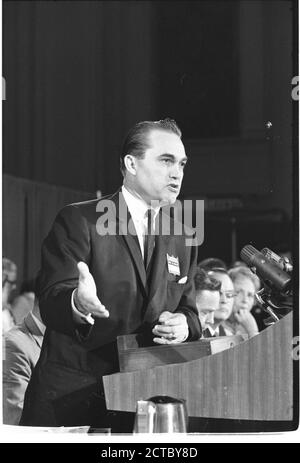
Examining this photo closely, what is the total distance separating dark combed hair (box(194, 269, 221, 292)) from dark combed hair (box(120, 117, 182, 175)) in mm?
266

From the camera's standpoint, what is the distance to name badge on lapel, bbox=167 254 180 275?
176 centimetres

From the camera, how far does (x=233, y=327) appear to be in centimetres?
203

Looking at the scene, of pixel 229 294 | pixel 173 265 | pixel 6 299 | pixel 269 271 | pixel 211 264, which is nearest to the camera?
pixel 269 271

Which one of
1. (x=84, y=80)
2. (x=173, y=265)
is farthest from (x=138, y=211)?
(x=84, y=80)

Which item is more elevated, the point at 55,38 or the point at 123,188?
the point at 55,38

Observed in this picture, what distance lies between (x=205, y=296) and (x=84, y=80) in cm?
53

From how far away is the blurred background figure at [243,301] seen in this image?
5.93 ft

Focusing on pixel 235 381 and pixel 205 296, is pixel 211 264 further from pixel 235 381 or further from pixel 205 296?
pixel 235 381

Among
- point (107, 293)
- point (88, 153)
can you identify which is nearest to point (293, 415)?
point (107, 293)

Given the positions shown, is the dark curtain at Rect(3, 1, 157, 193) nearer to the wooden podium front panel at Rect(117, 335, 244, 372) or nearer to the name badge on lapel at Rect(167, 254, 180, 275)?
the name badge on lapel at Rect(167, 254, 180, 275)

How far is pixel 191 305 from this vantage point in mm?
1769

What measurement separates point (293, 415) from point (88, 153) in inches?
27.2

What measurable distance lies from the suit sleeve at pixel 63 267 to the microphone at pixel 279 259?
340mm
